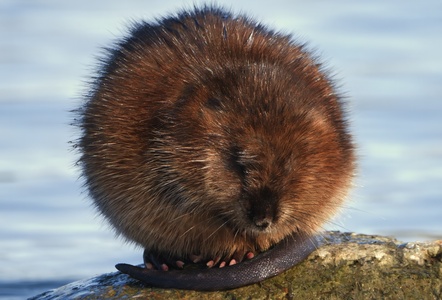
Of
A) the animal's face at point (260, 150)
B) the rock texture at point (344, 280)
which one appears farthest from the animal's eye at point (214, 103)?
the rock texture at point (344, 280)

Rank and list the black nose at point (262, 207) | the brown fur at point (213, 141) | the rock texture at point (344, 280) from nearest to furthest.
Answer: the black nose at point (262, 207), the brown fur at point (213, 141), the rock texture at point (344, 280)

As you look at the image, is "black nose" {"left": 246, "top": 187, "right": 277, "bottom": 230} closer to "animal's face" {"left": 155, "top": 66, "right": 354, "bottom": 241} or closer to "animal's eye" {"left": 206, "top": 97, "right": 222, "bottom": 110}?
"animal's face" {"left": 155, "top": 66, "right": 354, "bottom": 241}

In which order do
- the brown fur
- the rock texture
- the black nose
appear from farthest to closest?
the rock texture → the brown fur → the black nose

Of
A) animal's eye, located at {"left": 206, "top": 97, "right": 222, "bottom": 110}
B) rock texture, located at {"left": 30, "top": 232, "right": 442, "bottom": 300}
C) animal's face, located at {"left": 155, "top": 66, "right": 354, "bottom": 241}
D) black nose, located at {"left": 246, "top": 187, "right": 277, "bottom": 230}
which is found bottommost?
rock texture, located at {"left": 30, "top": 232, "right": 442, "bottom": 300}

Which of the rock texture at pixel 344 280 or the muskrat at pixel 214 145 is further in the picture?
the rock texture at pixel 344 280

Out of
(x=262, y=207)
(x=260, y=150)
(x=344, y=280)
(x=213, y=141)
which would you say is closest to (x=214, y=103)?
(x=213, y=141)

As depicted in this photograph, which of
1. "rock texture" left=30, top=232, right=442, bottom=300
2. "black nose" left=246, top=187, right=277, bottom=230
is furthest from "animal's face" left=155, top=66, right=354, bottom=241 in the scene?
"rock texture" left=30, top=232, right=442, bottom=300

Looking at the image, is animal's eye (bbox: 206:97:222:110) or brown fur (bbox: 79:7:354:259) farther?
animal's eye (bbox: 206:97:222:110)

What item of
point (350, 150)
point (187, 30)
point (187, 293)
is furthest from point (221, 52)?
point (187, 293)

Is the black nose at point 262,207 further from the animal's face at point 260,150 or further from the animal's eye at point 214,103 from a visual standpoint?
the animal's eye at point 214,103
